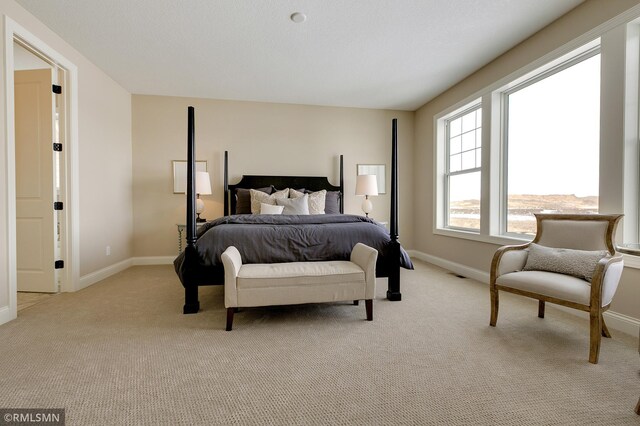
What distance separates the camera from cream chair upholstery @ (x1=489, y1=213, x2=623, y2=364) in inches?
67.9

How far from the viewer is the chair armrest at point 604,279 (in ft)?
5.60

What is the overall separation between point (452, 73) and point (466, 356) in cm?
345

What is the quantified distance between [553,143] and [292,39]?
285 centimetres

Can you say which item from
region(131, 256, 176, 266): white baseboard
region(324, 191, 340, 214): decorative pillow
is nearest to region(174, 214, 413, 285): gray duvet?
region(324, 191, 340, 214): decorative pillow

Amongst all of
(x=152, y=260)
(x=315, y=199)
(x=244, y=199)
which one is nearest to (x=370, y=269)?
(x=315, y=199)

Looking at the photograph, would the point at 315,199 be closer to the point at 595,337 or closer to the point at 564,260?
the point at 564,260

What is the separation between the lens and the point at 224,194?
15.1 feet

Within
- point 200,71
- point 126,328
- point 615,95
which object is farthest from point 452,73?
point 126,328

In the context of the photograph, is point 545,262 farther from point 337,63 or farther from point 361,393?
point 337,63

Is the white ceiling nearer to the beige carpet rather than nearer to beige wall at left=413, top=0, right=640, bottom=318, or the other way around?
beige wall at left=413, top=0, right=640, bottom=318

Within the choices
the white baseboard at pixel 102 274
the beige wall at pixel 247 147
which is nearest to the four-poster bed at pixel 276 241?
the white baseboard at pixel 102 274

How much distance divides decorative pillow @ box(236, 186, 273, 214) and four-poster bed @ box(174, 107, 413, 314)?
57.4 inches

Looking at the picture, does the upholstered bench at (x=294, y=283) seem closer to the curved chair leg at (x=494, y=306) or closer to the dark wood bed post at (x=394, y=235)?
the dark wood bed post at (x=394, y=235)

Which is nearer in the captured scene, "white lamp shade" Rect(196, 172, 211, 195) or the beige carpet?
the beige carpet
